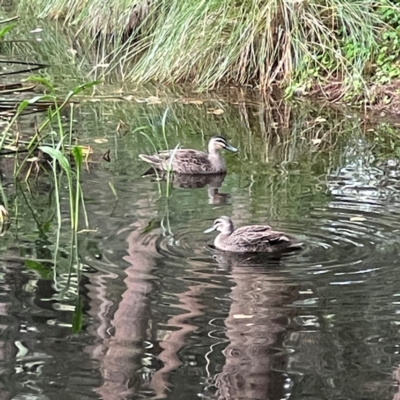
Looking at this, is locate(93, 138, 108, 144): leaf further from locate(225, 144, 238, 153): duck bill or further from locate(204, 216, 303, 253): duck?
locate(204, 216, 303, 253): duck

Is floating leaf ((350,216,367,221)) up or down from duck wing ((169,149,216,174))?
down

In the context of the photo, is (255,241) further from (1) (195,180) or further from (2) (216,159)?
(2) (216,159)

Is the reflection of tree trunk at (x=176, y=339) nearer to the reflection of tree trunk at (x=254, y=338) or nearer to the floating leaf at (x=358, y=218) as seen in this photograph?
the reflection of tree trunk at (x=254, y=338)

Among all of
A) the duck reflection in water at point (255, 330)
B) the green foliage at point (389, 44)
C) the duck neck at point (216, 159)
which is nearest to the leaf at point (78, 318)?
the duck reflection in water at point (255, 330)

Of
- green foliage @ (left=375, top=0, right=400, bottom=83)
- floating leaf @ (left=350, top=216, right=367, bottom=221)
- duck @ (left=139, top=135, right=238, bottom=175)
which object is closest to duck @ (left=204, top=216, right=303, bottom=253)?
floating leaf @ (left=350, top=216, right=367, bottom=221)

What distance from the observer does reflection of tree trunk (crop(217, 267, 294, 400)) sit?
13.7ft

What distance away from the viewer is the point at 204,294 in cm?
508

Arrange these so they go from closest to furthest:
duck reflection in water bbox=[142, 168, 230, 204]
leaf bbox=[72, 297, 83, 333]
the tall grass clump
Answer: leaf bbox=[72, 297, 83, 333] < duck reflection in water bbox=[142, 168, 230, 204] < the tall grass clump

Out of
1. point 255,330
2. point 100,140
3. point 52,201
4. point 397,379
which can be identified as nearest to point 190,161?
point 100,140

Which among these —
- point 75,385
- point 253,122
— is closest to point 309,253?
point 75,385

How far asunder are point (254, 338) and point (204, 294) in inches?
20.3

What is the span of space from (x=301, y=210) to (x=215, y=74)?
500 centimetres

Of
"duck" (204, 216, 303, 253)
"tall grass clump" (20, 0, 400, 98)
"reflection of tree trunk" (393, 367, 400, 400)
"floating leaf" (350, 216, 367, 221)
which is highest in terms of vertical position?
"tall grass clump" (20, 0, 400, 98)

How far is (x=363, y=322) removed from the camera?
4.77 meters
